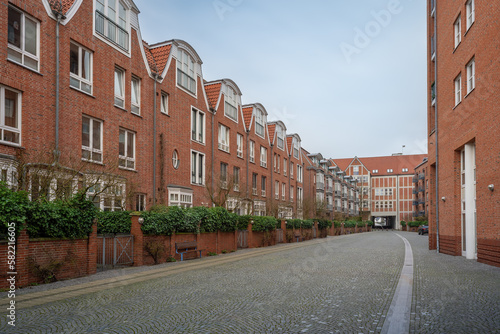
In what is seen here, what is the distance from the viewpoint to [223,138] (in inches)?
1239

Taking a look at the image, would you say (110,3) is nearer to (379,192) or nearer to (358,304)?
(358,304)

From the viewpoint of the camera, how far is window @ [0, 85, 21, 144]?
14.1 m

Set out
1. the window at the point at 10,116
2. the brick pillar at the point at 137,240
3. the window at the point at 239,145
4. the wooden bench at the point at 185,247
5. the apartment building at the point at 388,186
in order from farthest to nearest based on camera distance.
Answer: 1. the apartment building at the point at 388,186
2. the window at the point at 239,145
3. the wooden bench at the point at 185,247
4. the brick pillar at the point at 137,240
5. the window at the point at 10,116

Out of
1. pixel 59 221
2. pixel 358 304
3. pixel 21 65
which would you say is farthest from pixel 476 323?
pixel 21 65

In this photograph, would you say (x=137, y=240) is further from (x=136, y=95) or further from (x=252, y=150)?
(x=252, y=150)

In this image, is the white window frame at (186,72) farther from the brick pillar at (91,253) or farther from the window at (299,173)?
the window at (299,173)

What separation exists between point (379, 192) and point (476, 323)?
108886mm

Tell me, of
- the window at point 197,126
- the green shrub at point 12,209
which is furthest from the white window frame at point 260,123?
the green shrub at point 12,209

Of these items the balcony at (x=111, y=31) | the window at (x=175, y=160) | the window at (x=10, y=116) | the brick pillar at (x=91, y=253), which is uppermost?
the balcony at (x=111, y=31)

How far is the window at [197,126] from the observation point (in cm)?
2693

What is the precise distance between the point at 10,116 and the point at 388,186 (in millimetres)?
105644

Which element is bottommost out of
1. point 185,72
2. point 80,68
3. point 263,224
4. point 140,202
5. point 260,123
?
point 263,224

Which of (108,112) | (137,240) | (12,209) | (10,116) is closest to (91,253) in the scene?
(137,240)

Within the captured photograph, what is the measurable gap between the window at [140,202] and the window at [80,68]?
19.1 feet
